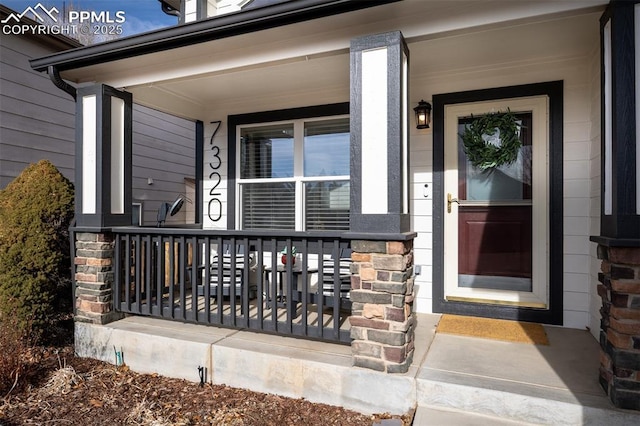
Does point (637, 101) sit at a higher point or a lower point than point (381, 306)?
higher

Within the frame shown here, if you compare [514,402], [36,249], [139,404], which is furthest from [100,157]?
[514,402]

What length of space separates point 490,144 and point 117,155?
340 cm

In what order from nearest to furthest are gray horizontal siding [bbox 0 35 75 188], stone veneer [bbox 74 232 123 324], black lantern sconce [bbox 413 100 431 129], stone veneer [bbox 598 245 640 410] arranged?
stone veneer [bbox 598 245 640 410] → stone veneer [bbox 74 232 123 324] → black lantern sconce [bbox 413 100 431 129] → gray horizontal siding [bbox 0 35 75 188]

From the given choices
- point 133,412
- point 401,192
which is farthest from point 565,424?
point 133,412

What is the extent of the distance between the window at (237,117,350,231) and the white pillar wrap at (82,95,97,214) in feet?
5.21

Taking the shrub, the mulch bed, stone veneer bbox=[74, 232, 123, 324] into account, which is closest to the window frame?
stone veneer bbox=[74, 232, 123, 324]

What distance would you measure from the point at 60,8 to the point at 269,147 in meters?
4.97

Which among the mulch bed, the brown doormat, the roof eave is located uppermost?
the roof eave

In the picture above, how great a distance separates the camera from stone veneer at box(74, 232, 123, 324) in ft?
11.0

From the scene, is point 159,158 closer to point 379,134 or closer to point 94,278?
point 94,278

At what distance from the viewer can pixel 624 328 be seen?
1.95 m

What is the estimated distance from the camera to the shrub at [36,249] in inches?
125

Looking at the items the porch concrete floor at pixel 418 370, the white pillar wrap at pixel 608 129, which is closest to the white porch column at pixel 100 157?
the porch concrete floor at pixel 418 370

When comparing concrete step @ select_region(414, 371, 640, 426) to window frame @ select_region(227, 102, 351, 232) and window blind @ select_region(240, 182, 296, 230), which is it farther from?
window blind @ select_region(240, 182, 296, 230)
